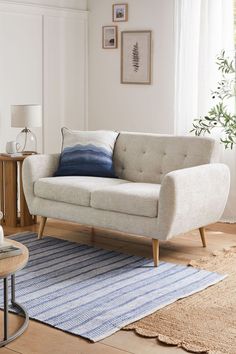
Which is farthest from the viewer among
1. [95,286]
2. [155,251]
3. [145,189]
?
[145,189]

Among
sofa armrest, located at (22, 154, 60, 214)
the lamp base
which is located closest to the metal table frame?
sofa armrest, located at (22, 154, 60, 214)

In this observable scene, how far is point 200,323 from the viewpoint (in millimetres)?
3607

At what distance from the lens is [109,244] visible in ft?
17.2

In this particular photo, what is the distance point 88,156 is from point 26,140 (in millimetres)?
813

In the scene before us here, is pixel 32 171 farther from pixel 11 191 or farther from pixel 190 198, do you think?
pixel 190 198

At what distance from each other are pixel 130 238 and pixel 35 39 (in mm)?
2325

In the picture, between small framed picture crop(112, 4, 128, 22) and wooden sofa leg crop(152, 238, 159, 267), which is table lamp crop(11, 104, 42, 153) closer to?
small framed picture crop(112, 4, 128, 22)

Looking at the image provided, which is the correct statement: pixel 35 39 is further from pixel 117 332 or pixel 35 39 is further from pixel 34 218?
pixel 117 332

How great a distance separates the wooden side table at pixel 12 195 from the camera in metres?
5.80

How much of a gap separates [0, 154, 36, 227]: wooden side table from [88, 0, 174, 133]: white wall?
147cm

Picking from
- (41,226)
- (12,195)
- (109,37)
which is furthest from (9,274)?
(109,37)

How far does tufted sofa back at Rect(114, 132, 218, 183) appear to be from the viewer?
16.8 feet

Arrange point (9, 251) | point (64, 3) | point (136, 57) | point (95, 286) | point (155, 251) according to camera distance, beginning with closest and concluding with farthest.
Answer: point (9, 251)
point (95, 286)
point (155, 251)
point (136, 57)
point (64, 3)

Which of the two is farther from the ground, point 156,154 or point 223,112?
point 223,112
